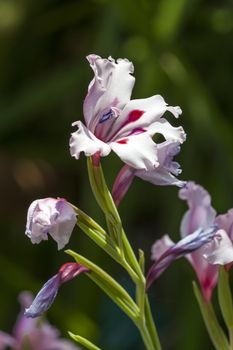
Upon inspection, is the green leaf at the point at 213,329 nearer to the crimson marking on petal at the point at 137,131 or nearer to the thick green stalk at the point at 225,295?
the thick green stalk at the point at 225,295

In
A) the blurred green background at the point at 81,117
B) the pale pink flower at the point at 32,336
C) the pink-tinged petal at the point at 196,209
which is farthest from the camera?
the blurred green background at the point at 81,117

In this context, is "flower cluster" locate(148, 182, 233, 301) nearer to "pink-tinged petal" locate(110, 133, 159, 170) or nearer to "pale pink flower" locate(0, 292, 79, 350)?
"pink-tinged petal" locate(110, 133, 159, 170)

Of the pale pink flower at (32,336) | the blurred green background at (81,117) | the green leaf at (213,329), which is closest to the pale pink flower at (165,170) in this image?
the green leaf at (213,329)

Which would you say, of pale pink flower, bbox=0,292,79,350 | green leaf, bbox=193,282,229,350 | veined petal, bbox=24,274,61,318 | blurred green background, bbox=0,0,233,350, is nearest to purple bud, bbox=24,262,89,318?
veined petal, bbox=24,274,61,318

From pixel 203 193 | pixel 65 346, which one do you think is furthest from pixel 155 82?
pixel 203 193

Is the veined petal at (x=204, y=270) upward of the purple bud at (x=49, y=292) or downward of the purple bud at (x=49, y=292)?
downward

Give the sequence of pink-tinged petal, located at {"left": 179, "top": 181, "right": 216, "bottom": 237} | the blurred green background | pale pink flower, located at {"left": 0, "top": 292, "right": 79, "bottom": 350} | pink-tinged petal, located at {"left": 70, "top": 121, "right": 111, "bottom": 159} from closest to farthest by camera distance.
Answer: pink-tinged petal, located at {"left": 70, "top": 121, "right": 111, "bottom": 159} < pink-tinged petal, located at {"left": 179, "top": 181, "right": 216, "bottom": 237} < pale pink flower, located at {"left": 0, "top": 292, "right": 79, "bottom": 350} < the blurred green background

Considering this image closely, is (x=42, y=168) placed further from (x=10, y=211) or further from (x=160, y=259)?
(x=160, y=259)
